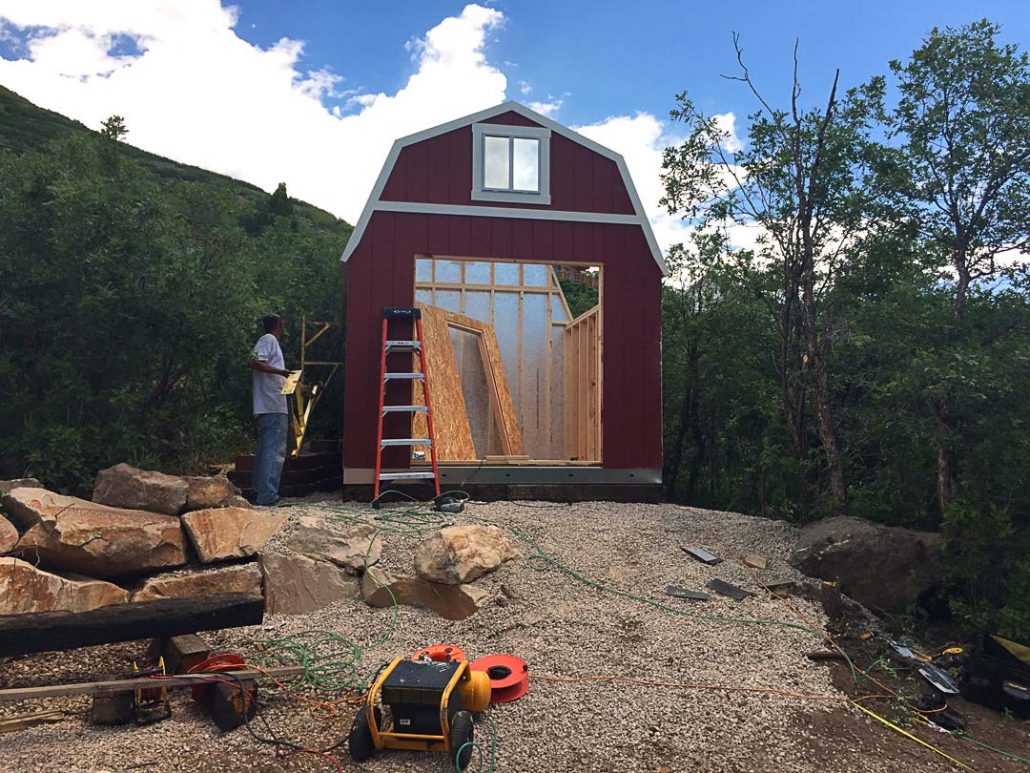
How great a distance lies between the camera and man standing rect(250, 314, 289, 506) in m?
A: 6.57

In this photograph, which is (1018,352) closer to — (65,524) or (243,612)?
(243,612)

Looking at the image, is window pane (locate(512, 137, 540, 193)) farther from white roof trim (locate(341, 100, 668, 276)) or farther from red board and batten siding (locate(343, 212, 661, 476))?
red board and batten siding (locate(343, 212, 661, 476))

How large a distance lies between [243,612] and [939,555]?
4.83 m

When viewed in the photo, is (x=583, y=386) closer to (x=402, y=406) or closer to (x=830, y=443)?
(x=402, y=406)

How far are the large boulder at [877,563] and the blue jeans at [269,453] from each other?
4.77 meters

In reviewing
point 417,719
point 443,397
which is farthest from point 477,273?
point 417,719

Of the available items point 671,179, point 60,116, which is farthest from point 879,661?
point 60,116

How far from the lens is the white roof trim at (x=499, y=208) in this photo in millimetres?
7652

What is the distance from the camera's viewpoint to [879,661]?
13.7 ft

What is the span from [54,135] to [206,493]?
3574 cm

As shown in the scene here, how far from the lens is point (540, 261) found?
7.97m

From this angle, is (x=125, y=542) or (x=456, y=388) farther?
(x=456, y=388)

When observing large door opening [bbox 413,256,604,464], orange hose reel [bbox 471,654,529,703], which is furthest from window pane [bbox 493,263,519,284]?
orange hose reel [bbox 471,654,529,703]

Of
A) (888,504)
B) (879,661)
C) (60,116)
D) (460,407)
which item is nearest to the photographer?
(879,661)
